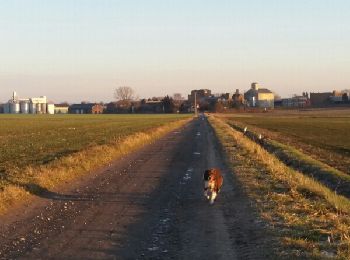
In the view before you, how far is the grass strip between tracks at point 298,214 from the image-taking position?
7.87m

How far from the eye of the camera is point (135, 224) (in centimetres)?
1012

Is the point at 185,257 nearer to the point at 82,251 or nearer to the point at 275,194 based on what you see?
the point at 82,251

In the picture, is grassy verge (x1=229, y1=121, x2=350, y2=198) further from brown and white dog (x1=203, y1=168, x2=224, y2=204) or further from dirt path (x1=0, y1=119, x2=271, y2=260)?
brown and white dog (x1=203, y1=168, x2=224, y2=204)

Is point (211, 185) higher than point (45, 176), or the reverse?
point (211, 185)

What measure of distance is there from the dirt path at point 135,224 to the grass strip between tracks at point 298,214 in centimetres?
36

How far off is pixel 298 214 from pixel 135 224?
3.42m

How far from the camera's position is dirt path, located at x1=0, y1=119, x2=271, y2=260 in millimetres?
8039

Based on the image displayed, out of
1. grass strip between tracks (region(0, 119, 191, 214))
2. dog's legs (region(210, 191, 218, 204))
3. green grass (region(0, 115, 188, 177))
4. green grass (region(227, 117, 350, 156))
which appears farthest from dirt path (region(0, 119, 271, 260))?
green grass (region(227, 117, 350, 156))

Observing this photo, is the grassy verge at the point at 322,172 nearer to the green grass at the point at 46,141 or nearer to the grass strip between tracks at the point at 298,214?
the grass strip between tracks at the point at 298,214

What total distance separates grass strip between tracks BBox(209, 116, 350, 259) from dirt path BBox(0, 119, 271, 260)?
36 centimetres

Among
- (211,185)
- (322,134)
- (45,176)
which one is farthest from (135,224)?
(322,134)

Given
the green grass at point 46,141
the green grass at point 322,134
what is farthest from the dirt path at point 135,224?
the green grass at point 322,134

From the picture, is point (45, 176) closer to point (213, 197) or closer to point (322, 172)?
point (213, 197)

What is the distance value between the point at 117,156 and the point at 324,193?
13765 mm
